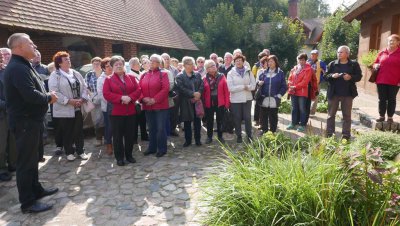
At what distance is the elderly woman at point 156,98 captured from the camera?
565 centimetres

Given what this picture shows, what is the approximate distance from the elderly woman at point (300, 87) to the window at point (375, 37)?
694 cm

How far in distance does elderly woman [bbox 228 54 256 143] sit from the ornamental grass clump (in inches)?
125

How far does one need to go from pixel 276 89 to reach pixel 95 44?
8427 millimetres

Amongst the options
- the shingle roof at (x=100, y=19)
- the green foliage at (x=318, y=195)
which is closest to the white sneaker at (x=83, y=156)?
the green foliage at (x=318, y=195)

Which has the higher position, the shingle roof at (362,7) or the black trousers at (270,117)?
the shingle roof at (362,7)

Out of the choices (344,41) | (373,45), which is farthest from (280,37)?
(373,45)

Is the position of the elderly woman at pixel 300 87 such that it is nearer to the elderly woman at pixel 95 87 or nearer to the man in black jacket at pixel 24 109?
the elderly woman at pixel 95 87

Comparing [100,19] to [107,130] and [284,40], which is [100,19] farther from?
[284,40]

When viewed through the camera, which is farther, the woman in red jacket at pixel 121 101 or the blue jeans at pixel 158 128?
the blue jeans at pixel 158 128

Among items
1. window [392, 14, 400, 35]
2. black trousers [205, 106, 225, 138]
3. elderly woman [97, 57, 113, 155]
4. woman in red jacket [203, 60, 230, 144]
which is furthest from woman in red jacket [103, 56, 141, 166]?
window [392, 14, 400, 35]

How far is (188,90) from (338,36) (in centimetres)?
2484

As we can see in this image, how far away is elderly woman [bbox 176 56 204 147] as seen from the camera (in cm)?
618

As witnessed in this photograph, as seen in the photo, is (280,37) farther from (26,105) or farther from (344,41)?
(26,105)

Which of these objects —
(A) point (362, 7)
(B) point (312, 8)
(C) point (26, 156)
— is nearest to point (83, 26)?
(C) point (26, 156)
